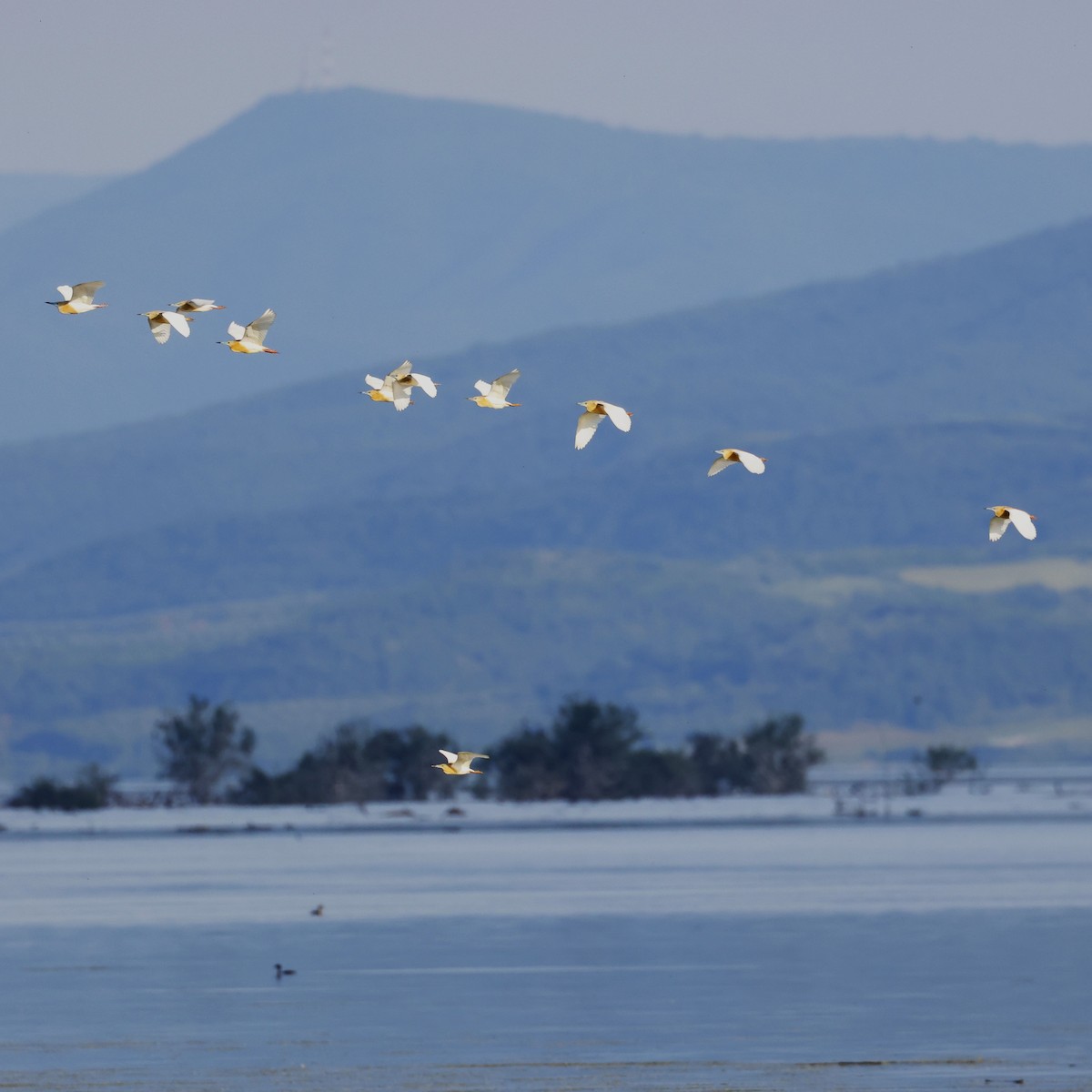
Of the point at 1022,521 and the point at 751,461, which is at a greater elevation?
the point at 751,461

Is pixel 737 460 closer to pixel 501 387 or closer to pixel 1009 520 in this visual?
pixel 501 387

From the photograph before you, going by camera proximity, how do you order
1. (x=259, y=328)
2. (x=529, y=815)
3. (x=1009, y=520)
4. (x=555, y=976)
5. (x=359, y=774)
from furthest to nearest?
(x=359, y=774) < (x=529, y=815) < (x=555, y=976) < (x=1009, y=520) < (x=259, y=328)

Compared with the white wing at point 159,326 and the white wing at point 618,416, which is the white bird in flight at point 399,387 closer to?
the white wing at point 618,416

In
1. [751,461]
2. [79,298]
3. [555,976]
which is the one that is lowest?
[555,976]

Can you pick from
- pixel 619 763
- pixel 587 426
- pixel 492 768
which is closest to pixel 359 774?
pixel 492 768

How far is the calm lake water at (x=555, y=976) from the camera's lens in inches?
971

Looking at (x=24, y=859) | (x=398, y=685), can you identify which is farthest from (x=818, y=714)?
(x=24, y=859)

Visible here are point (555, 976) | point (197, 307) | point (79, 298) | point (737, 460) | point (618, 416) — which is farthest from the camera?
point (555, 976)

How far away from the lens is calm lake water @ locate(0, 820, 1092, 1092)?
971 inches

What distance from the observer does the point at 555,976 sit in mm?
32750

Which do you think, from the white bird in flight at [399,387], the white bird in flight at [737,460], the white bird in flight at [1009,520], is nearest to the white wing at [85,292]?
the white bird in flight at [399,387]

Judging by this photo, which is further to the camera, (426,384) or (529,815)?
(529,815)

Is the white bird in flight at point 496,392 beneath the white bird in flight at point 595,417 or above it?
above

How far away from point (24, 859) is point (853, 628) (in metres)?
133
